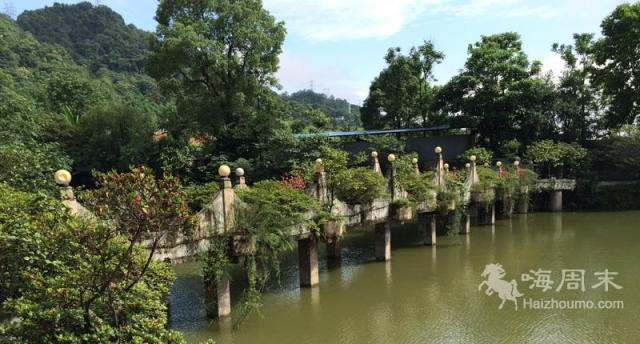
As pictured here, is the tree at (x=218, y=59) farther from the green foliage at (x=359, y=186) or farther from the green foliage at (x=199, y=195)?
the green foliage at (x=199, y=195)

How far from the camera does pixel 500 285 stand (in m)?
11.1

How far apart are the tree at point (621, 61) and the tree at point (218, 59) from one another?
17792mm

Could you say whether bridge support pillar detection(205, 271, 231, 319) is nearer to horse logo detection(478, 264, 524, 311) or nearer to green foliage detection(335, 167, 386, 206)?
green foliage detection(335, 167, 386, 206)

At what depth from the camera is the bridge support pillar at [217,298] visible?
Result: 8867 millimetres

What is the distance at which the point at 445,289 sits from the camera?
11.0 metres

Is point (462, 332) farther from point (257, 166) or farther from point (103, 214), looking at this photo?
point (257, 166)

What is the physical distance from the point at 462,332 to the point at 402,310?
1600mm

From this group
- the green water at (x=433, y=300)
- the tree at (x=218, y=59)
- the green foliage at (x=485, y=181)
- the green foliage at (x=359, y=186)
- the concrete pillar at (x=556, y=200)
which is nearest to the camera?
the green water at (x=433, y=300)

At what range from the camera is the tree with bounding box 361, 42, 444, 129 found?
2861 cm

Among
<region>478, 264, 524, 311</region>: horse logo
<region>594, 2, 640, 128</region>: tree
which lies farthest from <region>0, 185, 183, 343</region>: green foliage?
<region>594, 2, 640, 128</region>: tree

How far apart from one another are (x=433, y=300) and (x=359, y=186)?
324 centimetres

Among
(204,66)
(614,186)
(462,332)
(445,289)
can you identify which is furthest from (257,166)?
(614,186)

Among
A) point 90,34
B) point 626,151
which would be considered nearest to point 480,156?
point 626,151

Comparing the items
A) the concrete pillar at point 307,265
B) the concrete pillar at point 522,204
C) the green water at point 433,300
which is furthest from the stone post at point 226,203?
the concrete pillar at point 522,204
